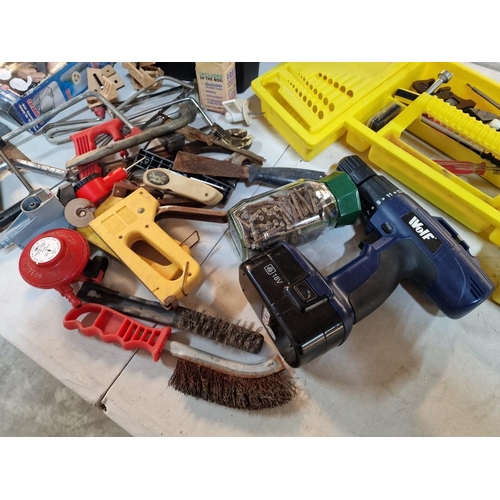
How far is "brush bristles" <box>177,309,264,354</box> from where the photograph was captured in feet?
1.98

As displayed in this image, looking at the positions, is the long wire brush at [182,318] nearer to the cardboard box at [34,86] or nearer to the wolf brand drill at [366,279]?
the wolf brand drill at [366,279]

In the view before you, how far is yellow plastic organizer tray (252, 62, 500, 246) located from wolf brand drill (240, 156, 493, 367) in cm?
11

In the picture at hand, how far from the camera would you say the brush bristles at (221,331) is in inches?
23.7

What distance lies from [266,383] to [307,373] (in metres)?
0.08

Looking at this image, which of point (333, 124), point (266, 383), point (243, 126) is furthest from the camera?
point (243, 126)

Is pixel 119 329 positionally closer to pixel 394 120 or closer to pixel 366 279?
pixel 366 279

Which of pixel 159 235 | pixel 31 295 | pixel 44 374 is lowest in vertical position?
pixel 44 374

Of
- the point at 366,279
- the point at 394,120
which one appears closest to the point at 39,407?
the point at 366,279

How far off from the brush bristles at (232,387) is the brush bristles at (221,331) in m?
0.05

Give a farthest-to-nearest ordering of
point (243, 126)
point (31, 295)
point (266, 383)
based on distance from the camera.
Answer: point (243, 126) → point (31, 295) → point (266, 383)

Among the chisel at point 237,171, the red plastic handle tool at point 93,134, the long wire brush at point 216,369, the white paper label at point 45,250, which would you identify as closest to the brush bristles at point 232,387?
the long wire brush at point 216,369

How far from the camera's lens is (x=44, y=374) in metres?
0.67

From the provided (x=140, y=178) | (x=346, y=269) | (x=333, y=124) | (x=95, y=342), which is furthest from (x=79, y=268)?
(x=333, y=124)

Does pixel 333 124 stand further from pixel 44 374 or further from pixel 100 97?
pixel 44 374
